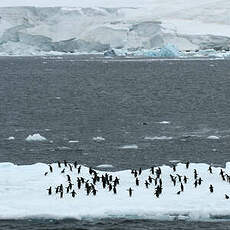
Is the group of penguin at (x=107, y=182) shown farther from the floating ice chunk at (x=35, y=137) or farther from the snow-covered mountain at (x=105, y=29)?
the snow-covered mountain at (x=105, y=29)

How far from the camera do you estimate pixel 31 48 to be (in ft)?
490

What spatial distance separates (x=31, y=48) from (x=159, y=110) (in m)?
93.2

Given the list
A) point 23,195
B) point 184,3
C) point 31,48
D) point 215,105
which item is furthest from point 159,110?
point 184,3

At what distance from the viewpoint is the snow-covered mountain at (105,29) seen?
453ft

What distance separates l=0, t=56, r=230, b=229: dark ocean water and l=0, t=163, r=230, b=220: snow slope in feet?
1.77

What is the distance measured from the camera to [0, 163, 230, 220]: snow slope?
23.8 meters

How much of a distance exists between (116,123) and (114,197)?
2658 cm

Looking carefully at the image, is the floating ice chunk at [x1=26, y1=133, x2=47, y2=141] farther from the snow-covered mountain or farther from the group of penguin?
the snow-covered mountain

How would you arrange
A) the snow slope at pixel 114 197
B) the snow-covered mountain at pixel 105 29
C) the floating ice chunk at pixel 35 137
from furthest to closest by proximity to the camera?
the snow-covered mountain at pixel 105 29
the floating ice chunk at pixel 35 137
the snow slope at pixel 114 197

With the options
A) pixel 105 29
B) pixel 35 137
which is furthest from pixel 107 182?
pixel 105 29

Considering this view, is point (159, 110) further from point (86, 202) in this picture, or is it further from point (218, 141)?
point (86, 202)

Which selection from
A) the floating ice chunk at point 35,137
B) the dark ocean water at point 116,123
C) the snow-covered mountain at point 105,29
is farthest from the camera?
the snow-covered mountain at point 105,29

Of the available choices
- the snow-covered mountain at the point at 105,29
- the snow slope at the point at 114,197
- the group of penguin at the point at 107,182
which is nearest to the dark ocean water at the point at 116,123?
the snow slope at the point at 114,197

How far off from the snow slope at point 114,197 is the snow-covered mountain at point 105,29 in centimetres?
10785
